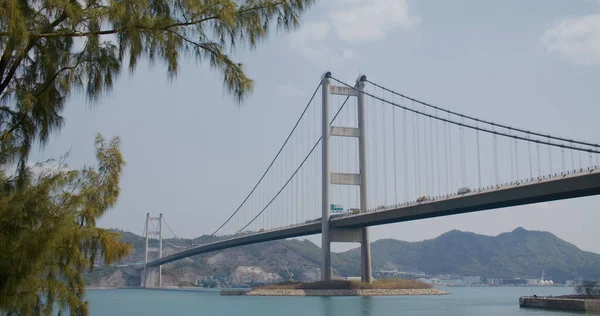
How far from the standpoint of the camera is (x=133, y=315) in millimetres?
38469

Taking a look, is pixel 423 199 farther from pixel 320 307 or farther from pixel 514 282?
pixel 514 282

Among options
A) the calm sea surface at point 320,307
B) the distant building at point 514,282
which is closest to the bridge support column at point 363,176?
the calm sea surface at point 320,307

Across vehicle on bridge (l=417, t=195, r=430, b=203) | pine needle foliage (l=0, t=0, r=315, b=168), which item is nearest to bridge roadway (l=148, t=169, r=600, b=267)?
vehicle on bridge (l=417, t=195, r=430, b=203)

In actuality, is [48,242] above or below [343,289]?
above

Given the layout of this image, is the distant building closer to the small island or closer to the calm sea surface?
the small island

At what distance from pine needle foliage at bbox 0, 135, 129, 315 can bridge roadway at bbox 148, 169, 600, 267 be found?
27.4 metres

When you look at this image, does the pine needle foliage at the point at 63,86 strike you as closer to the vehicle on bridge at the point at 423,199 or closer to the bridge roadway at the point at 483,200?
the bridge roadway at the point at 483,200

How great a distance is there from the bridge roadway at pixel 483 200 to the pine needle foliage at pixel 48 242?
27360mm

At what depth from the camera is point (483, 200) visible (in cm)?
3700

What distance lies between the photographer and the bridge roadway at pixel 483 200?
30.8 metres

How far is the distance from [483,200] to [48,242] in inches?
1338

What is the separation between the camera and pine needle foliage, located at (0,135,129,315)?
5.10 metres

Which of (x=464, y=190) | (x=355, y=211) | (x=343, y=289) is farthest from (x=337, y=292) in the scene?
(x=464, y=190)

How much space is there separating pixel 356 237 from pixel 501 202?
20035 millimetres
